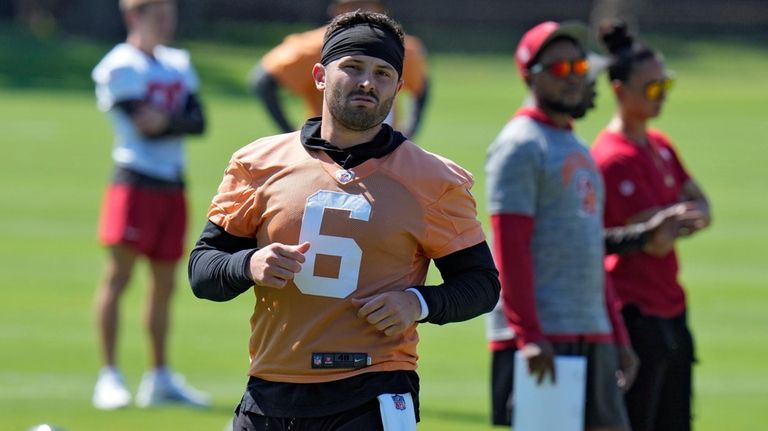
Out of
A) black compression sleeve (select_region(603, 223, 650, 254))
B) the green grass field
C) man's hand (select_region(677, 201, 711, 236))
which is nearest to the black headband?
black compression sleeve (select_region(603, 223, 650, 254))

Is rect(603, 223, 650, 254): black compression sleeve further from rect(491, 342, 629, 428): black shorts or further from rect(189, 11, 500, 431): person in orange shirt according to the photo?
rect(189, 11, 500, 431): person in orange shirt

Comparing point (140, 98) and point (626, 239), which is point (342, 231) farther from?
point (140, 98)

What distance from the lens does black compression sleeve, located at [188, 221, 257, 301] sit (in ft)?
15.9

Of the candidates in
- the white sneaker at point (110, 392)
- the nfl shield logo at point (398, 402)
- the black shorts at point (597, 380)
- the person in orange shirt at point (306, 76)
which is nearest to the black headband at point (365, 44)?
the nfl shield logo at point (398, 402)

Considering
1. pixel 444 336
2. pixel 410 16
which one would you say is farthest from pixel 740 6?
pixel 444 336

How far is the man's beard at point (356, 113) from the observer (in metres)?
4.88

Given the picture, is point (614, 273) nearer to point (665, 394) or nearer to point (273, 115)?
point (665, 394)

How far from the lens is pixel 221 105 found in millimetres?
31781

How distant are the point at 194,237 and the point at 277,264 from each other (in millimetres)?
12087

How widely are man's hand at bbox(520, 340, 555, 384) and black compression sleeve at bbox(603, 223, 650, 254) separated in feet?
2.39

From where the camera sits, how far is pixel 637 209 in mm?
7398

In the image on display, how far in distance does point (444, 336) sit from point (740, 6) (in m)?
39.6

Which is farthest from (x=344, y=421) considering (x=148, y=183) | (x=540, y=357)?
(x=148, y=183)

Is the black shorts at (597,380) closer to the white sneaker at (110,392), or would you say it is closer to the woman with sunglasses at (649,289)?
the woman with sunglasses at (649,289)
